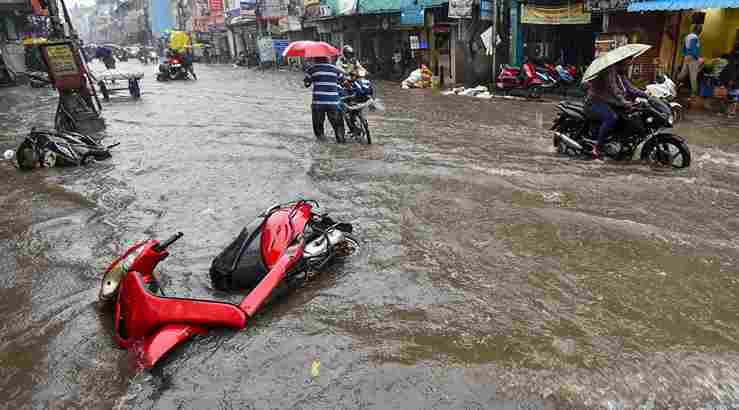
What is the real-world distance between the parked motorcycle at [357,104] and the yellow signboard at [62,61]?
700cm

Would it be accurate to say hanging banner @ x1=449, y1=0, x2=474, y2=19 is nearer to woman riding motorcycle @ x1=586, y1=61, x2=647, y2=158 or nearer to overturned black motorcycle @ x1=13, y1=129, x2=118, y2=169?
woman riding motorcycle @ x1=586, y1=61, x2=647, y2=158

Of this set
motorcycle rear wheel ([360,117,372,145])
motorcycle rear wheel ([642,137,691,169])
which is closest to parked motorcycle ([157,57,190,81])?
motorcycle rear wheel ([360,117,372,145])

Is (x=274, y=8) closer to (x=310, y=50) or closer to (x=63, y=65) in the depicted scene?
(x=63, y=65)

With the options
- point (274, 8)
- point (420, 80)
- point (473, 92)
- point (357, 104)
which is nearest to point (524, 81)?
point (473, 92)

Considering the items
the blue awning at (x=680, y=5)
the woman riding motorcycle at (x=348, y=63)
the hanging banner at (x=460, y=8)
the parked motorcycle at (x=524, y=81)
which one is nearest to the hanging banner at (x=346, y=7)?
the hanging banner at (x=460, y=8)

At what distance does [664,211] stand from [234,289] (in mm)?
4347

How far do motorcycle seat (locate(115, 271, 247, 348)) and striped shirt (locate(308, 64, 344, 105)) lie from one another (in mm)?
6099

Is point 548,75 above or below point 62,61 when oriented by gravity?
below

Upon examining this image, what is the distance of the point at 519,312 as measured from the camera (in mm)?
3365

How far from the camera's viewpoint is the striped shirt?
27.8ft

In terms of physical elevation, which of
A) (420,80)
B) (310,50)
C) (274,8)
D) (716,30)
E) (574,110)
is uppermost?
(274,8)

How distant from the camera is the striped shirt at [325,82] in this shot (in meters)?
8.48

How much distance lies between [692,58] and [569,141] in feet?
21.0

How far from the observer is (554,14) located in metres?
14.6
